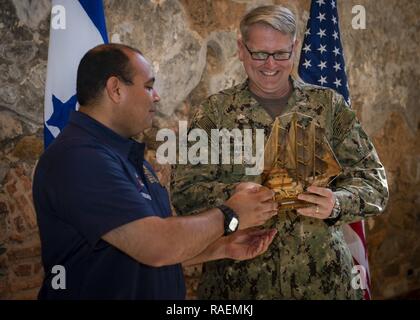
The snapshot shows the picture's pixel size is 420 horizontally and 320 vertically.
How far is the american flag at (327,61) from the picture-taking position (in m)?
3.29

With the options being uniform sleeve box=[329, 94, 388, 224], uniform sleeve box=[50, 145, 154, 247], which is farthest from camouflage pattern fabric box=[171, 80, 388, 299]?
uniform sleeve box=[50, 145, 154, 247]

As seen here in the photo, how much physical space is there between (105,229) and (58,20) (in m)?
1.54

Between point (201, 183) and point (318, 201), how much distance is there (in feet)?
1.38

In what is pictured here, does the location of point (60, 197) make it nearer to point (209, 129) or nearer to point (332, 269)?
point (209, 129)

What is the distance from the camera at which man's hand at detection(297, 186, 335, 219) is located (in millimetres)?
1856

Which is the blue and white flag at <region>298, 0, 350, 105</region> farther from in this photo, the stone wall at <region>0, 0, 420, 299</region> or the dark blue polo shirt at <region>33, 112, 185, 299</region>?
the dark blue polo shirt at <region>33, 112, 185, 299</region>

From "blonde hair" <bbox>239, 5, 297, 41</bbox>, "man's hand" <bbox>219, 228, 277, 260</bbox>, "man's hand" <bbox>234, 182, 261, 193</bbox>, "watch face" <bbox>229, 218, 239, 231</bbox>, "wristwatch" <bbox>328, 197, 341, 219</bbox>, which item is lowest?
"man's hand" <bbox>219, 228, 277, 260</bbox>

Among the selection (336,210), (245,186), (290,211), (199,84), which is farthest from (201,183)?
(199,84)

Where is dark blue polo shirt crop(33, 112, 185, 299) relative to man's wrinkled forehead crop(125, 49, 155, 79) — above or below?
below

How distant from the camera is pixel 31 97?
278cm

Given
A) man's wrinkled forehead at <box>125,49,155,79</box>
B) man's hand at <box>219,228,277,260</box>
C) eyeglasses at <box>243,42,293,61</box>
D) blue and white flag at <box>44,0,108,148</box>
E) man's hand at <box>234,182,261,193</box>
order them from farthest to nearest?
blue and white flag at <box>44,0,108,148</box>
eyeglasses at <box>243,42,293,61</box>
man's hand at <box>219,228,277,260</box>
man's hand at <box>234,182,261,193</box>
man's wrinkled forehead at <box>125,49,155,79</box>

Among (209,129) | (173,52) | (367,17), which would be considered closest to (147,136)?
(173,52)

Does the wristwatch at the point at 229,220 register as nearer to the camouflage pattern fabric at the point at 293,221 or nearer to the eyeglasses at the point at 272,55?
the camouflage pattern fabric at the point at 293,221

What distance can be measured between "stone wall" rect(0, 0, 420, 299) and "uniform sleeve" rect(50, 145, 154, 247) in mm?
1379
